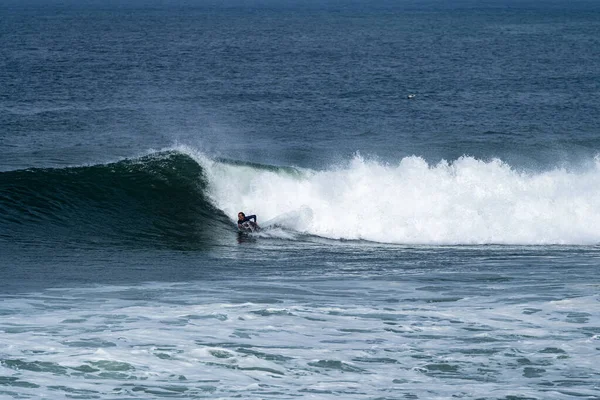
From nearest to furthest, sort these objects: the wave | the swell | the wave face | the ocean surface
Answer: the ocean surface → the swell → the wave → the wave face

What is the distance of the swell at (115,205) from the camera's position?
27.5 metres

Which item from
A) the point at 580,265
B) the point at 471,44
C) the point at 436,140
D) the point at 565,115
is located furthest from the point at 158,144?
the point at 471,44

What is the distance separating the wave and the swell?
33mm

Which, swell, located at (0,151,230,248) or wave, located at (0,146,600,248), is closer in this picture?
swell, located at (0,151,230,248)

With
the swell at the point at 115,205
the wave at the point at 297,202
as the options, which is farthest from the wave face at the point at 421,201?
the swell at the point at 115,205

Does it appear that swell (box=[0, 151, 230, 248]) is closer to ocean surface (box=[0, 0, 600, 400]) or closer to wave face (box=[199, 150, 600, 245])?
ocean surface (box=[0, 0, 600, 400])

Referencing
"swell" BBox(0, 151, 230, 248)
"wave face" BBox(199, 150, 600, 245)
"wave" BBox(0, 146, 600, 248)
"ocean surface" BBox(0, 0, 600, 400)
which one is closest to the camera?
"ocean surface" BBox(0, 0, 600, 400)

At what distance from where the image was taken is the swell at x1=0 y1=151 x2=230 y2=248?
2755cm

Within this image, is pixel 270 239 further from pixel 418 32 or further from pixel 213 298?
pixel 418 32

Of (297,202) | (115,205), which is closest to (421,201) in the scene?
(297,202)

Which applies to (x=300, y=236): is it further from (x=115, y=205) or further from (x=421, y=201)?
(x=115, y=205)

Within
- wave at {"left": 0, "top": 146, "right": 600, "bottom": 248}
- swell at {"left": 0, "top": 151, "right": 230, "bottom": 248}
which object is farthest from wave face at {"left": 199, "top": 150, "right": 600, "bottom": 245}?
swell at {"left": 0, "top": 151, "right": 230, "bottom": 248}

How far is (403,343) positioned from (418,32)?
108 metres

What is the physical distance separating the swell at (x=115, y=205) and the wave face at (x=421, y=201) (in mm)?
1214
